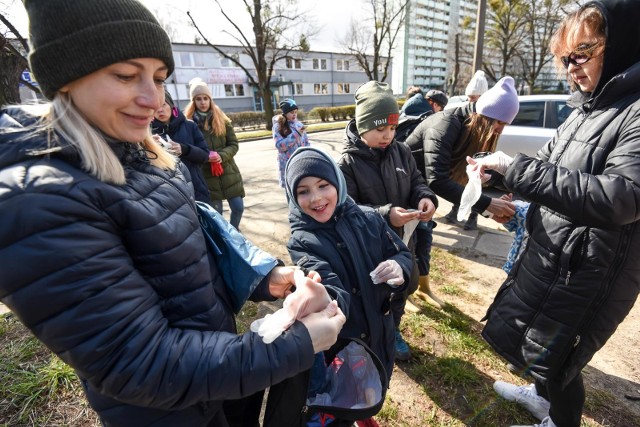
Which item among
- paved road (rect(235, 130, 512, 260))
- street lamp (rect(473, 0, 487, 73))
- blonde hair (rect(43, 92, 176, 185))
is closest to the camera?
blonde hair (rect(43, 92, 176, 185))

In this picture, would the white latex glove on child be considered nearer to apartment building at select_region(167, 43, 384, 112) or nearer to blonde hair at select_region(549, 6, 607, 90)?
blonde hair at select_region(549, 6, 607, 90)

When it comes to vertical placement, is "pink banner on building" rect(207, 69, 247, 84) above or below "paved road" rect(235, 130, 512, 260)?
above

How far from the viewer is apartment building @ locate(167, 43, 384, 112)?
102 ft

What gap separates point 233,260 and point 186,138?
2.57 metres

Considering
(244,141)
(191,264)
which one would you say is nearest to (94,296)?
(191,264)

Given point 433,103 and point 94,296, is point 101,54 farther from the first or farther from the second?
point 433,103

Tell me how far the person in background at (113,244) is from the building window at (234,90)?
121 ft

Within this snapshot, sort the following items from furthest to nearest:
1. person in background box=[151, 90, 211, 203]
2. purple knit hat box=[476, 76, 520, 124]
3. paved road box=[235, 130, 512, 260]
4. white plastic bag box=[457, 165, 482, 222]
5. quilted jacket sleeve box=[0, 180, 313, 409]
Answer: paved road box=[235, 130, 512, 260], person in background box=[151, 90, 211, 203], purple knit hat box=[476, 76, 520, 124], white plastic bag box=[457, 165, 482, 222], quilted jacket sleeve box=[0, 180, 313, 409]

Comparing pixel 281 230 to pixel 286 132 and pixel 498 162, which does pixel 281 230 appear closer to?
pixel 286 132

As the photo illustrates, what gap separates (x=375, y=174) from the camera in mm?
2270

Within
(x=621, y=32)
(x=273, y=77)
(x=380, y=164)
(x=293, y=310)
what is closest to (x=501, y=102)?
(x=380, y=164)

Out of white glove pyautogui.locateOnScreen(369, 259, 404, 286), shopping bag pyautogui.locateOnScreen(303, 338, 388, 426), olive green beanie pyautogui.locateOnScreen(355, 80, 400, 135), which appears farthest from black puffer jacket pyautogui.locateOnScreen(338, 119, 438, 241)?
shopping bag pyautogui.locateOnScreen(303, 338, 388, 426)

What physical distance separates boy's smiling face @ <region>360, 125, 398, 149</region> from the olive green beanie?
0.03 m

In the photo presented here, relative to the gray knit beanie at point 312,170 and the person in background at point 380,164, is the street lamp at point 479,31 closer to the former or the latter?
the person in background at point 380,164
